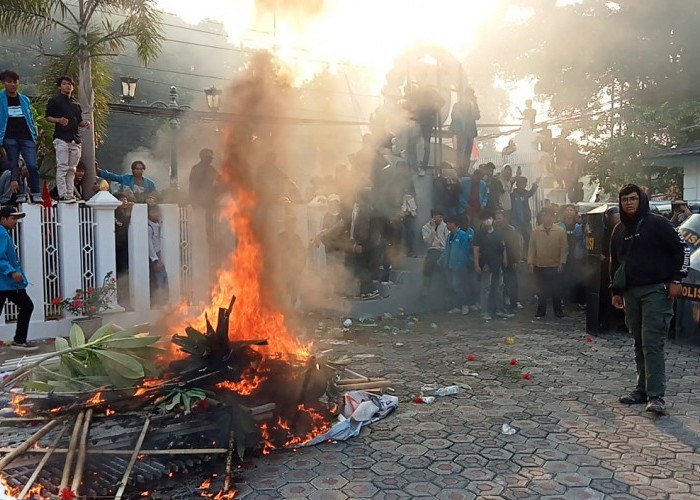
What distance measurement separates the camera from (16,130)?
373 inches

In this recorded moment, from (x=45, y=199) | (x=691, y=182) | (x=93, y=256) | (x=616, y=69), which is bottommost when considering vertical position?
(x=93, y=256)

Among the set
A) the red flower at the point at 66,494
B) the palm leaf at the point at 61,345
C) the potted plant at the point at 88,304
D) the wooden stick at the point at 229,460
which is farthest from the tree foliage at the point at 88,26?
the red flower at the point at 66,494

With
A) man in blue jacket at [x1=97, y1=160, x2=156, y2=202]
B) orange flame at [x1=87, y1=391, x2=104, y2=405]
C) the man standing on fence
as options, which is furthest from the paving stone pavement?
the man standing on fence

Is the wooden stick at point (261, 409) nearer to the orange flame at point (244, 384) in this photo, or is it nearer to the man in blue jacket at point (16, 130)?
the orange flame at point (244, 384)

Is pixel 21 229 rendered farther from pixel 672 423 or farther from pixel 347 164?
pixel 672 423

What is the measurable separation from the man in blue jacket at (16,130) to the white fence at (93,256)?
555 mm

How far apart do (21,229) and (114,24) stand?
601 cm

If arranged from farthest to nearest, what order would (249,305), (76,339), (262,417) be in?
(249,305) → (76,339) → (262,417)

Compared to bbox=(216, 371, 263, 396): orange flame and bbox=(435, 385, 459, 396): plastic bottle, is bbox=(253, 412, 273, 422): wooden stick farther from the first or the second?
bbox=(435, 385, 459, 396): plastic bottle

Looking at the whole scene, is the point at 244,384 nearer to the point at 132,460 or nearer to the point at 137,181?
the point at 132,460

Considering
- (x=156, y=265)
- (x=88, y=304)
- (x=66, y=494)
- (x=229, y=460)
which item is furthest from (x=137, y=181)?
(x=66, y=494)

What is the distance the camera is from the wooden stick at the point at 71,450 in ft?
13.1

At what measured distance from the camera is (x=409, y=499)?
4.07 metres

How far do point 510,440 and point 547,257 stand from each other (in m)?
6.59
